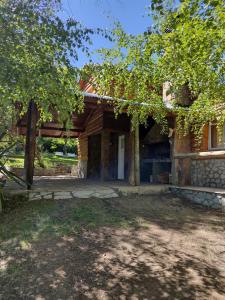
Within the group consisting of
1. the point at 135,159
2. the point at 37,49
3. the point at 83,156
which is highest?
the point at 37,49

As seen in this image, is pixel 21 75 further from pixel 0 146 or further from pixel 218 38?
pixel 0 146

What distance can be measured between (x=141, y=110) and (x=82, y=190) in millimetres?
3371

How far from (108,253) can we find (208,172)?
17.8ft

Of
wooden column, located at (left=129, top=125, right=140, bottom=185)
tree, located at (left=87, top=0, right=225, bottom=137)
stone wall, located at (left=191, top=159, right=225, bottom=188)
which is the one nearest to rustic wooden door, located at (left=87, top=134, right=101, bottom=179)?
wooden column, located at (left=129, top=125, right=140, bottom=185)

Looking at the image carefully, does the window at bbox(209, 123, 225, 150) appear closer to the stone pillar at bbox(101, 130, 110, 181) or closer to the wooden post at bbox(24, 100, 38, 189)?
the stone pillar at bbox(101, 130, 110, 181)

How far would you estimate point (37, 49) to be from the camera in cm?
357

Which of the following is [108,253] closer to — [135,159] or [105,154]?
[135,159]

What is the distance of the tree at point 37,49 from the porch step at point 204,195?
16.4 ft

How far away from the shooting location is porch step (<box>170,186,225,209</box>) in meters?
6.83

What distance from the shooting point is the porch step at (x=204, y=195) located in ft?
22.4

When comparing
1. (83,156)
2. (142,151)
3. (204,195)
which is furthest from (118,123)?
(83,156)

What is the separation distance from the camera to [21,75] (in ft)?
11.1

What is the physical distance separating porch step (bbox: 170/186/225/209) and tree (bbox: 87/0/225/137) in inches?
120

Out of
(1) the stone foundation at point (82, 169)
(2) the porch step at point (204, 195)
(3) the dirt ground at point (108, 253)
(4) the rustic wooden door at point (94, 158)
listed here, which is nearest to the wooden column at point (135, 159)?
(2) the porch step at point (204, 195)
